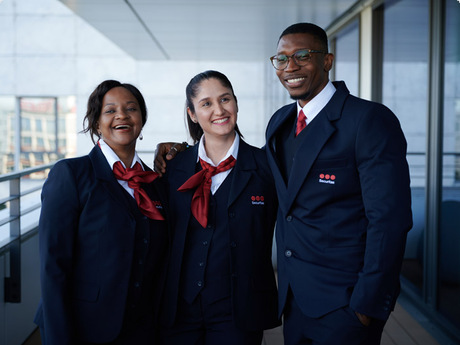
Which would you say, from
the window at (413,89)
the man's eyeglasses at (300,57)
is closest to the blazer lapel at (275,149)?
the man's eyeglasses at (300,57)

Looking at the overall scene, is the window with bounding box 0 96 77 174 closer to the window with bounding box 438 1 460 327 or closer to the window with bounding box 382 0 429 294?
the window with bounding box 382 0 429 294

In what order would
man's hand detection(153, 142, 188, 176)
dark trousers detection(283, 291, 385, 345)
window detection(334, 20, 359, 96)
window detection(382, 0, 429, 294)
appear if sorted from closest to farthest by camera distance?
dark trousers detection(283, 291, 385, 345), man's hand detection(153, 142, 188, 176), window detection(382, 0, 429, 294), window detection(334, 20, 359, 96)

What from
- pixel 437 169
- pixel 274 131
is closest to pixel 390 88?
pixel 437 169

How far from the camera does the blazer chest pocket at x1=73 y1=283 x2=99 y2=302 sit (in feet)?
6.11

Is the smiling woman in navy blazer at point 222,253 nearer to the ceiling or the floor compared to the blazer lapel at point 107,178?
nearer to the floor

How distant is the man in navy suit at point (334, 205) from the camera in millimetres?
1645

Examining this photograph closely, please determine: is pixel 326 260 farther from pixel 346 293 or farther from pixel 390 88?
pixel 390 88

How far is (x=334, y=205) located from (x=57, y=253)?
1.00 meters

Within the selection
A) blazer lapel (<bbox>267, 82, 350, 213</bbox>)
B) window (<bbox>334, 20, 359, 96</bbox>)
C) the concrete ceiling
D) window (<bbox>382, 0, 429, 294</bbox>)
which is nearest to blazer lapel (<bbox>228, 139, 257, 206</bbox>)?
blazer lapel (<bbox>267, 82, 350, 213</bbox>)

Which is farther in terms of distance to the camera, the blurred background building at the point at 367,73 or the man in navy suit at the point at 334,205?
the blurred background building at the point at 367,73

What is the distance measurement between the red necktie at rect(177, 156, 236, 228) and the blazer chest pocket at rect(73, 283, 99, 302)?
1.57 ft

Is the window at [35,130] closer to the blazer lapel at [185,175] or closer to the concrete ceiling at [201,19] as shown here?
the concrete ceiling at [201,19]

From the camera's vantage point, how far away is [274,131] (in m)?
2.03

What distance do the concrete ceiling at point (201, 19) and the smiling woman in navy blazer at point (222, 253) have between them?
3179mm
